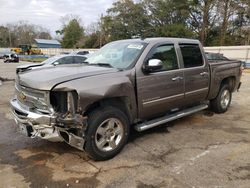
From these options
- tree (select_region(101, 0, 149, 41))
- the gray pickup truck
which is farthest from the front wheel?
tree (select_region(101, 0, 149, 41))

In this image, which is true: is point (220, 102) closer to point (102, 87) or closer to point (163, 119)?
point (163, 119)

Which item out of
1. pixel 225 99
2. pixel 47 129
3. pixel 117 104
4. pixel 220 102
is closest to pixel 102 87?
pixel 117 104

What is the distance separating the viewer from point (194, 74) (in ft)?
18.6

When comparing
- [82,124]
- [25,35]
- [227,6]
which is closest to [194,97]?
[82,124]

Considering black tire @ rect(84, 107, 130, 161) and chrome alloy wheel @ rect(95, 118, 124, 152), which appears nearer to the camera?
black tire @ rect(84, 107, 130, 161)

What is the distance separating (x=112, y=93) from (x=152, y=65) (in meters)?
0.93

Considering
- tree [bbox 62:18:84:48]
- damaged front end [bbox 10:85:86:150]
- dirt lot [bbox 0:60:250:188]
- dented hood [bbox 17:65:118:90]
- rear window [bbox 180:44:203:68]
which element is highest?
tree [bbox 62:18:84:48]

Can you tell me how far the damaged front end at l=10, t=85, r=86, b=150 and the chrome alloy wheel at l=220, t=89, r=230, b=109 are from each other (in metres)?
4.54

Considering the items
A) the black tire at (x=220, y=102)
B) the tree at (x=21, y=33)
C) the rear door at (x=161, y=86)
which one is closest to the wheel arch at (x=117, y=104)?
the rear door at (x=161, y=86)

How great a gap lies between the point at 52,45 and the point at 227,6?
58529mm

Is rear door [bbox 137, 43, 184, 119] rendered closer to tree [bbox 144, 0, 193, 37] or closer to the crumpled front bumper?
the crumpled front bumper

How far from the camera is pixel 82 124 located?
3691 millimetres

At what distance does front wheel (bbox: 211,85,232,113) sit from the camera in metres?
6.88

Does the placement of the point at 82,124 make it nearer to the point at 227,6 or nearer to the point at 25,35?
the point at 227,6
